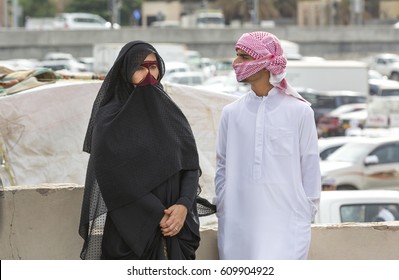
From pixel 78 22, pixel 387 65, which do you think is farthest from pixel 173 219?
pixel 78 22

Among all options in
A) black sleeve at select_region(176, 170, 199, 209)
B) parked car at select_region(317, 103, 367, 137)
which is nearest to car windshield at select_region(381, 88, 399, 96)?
Result: parked car at select_region(317, 103, 367, 137)

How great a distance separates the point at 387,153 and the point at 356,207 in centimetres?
924

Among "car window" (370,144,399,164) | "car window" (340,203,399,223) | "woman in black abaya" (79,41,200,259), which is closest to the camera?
"woman in black abaya" (79,41,200,259)

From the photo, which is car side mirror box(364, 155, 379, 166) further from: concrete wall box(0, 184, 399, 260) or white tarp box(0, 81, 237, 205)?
concrete wall box(0, 184, 399, 260)

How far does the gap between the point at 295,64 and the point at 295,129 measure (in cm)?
3356

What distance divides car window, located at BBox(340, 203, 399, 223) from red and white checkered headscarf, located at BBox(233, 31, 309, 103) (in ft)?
18.3

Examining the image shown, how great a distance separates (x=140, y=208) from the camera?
15.2 ft

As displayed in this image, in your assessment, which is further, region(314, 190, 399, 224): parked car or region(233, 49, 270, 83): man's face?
region(314, 190, 399, 224): parked car

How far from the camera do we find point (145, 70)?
470 centimetres

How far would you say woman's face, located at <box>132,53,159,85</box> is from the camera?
4.68m

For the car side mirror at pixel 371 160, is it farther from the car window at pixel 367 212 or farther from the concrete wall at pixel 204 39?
the concrete wall at pixel 204 39

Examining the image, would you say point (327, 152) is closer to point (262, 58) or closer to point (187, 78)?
point (262, 58)

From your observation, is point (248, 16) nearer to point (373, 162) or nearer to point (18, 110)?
point (373, 162)
